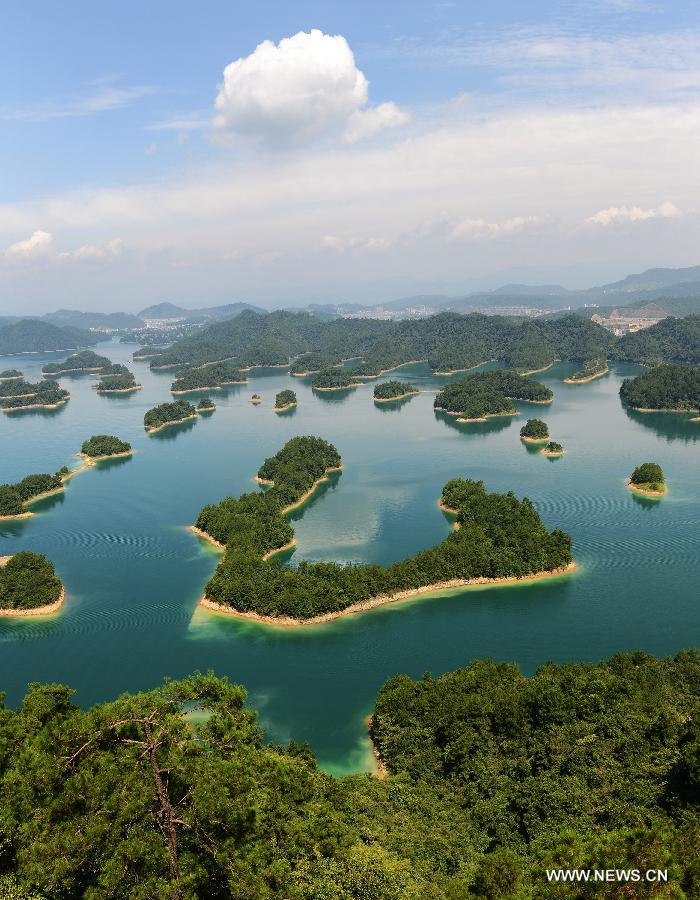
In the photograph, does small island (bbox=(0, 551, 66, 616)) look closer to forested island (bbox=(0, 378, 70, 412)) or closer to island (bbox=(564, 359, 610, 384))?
forested island (bbox=(0, 378, 70, 412))

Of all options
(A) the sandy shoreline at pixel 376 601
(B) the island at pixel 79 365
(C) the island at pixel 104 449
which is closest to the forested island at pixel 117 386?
(B) the island at pixel 79 365

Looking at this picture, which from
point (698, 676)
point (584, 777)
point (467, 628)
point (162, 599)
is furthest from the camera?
point (162, 599)

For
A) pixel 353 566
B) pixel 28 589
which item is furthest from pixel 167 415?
pixel 353 566

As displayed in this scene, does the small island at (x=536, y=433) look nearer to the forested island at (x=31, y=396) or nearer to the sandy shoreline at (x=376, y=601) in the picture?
the sandy shoreline at (x=376, y=601)

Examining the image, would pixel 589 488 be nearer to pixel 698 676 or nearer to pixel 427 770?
pixel 698 676

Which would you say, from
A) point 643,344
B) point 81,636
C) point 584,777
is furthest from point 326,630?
point 643,344

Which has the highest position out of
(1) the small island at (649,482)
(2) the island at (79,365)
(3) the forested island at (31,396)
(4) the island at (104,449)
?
(2) the island at (79,365)

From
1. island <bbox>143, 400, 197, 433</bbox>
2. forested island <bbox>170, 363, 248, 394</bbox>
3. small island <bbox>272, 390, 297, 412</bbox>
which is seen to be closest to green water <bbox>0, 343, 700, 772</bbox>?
island <bbox>143, 400, 197, 433</bbox>
